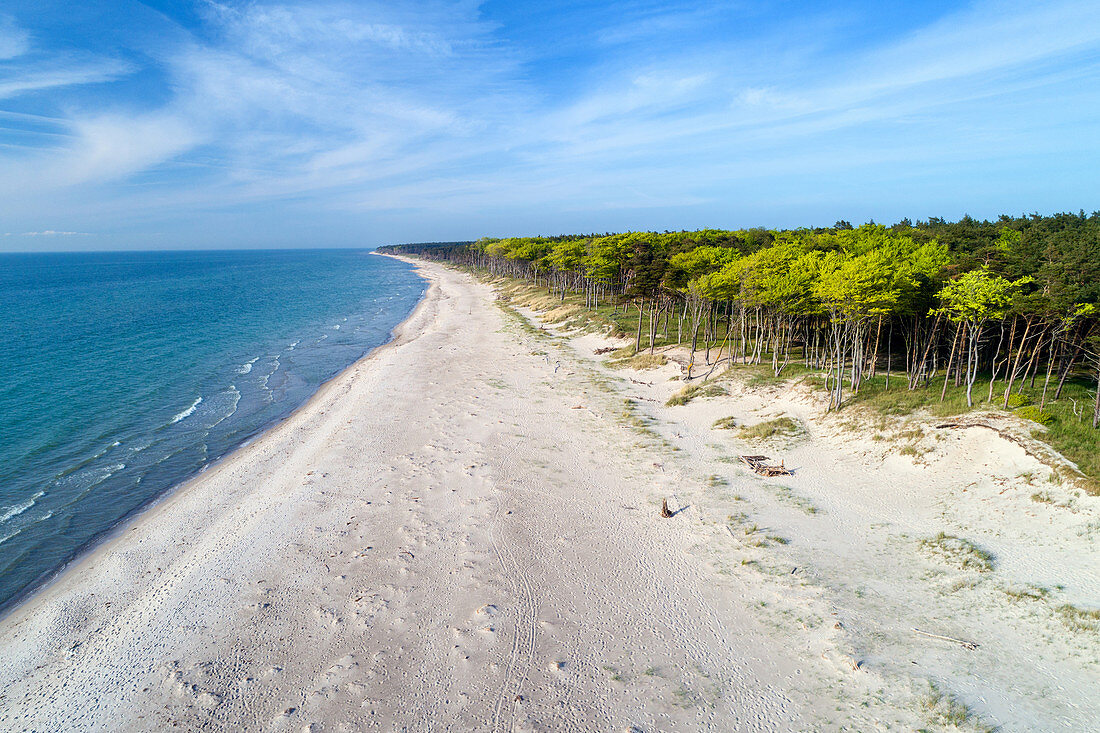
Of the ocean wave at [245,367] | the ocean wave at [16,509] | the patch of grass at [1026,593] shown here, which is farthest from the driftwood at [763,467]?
the ocean wave at [245,367]

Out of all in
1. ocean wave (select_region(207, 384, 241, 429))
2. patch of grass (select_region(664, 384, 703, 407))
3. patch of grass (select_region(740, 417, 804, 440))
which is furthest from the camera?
ocean wave (select_region(207, 384, 241, 429))

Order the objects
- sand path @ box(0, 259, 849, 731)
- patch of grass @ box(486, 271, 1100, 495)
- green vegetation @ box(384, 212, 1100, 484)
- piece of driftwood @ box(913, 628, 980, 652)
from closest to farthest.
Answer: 1. sand path @ box(0, 259, 849, 731)
2. piece of driftwood @ box(913, 628, 980, 652)
3. patch of grass @ box(486, 271, 1100, 495)
4. green vegetation @ box(384, 212, 1100, 484)

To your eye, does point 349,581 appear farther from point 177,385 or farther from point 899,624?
point 177,385

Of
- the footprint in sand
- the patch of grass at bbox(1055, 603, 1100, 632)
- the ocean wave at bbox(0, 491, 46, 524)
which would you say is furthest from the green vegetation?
the ocean wave at bbox(0, 491, 46, 524)

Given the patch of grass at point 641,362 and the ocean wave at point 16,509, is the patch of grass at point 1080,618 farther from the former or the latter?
the ocean wave at point 16,509

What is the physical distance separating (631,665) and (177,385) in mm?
43745

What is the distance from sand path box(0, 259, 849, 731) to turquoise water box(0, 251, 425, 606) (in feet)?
11.0

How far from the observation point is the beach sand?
1152 centimetres

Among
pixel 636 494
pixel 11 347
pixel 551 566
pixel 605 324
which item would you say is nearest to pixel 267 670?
pixel 551 566

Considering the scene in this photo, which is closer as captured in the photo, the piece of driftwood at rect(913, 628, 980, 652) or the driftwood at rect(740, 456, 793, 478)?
the piece of driftwood at rect(913, 628, 980, 652)

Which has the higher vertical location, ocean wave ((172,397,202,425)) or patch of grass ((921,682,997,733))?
patch of grass ((921,682,997,733))

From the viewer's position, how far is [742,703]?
1141 cm

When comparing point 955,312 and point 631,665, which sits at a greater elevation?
point 955,312

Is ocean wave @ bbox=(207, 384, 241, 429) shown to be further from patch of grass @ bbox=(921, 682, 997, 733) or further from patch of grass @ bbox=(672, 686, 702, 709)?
patch of grass @ bbox=(921, 682, 997, 733)
